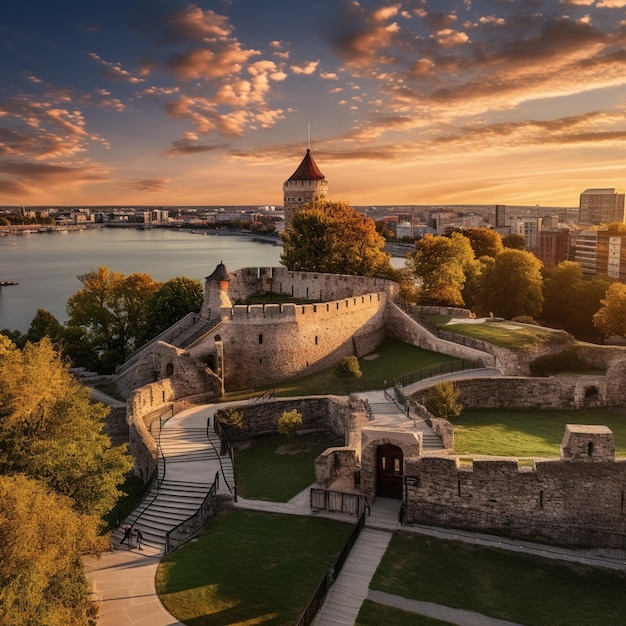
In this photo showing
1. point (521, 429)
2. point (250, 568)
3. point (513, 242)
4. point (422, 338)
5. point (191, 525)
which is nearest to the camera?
point (250, 568)

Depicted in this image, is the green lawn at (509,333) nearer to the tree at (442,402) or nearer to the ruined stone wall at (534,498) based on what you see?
the tree at (442,402)

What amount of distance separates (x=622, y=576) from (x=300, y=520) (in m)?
8.35

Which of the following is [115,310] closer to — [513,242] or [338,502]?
[338,502]

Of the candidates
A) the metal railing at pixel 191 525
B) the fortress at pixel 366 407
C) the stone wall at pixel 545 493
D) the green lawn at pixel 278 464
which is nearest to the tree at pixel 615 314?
the fortress at pixel 366 407

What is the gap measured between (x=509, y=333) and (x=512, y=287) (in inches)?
592

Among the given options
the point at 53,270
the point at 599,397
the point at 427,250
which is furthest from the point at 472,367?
the point at 53,270

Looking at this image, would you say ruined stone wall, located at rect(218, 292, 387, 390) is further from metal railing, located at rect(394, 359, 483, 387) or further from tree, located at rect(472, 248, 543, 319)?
tree, located at rect(472, 248, 543, 319)

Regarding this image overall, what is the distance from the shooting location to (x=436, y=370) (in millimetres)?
28250

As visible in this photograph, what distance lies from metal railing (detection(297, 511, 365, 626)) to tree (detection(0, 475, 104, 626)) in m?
4.62

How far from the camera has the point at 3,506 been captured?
11430 millimetres

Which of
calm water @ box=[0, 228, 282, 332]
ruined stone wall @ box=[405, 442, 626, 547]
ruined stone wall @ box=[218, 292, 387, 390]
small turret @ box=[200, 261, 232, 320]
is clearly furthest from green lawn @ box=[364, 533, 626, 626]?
calm water @ box=[0, 228, 282, 332]

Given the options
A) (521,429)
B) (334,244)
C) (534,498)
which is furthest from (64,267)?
(534,498)

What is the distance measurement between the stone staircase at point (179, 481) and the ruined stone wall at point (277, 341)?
535 centimetres

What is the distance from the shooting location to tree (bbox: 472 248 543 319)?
1748 inches
